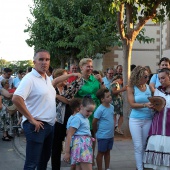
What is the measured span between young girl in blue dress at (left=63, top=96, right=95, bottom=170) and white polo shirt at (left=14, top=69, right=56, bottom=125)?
453 mm

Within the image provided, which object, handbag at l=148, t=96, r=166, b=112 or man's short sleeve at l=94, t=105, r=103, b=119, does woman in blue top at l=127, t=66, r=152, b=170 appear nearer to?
handbag at l=148, t=96, r=166, b=112

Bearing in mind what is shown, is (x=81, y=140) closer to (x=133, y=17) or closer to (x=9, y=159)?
(x=9, y=159)

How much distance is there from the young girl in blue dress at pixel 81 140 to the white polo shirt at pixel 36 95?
0.45m

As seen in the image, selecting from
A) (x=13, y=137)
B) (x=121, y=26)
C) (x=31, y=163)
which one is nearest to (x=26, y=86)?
(x=31, y=163)

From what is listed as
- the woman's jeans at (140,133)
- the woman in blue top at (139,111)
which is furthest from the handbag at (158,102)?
the woman's jeans at (140,133)

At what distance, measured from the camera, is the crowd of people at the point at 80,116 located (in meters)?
4.33

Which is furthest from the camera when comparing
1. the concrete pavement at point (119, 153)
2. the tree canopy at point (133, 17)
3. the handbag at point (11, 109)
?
the handbag at point (11, 109)

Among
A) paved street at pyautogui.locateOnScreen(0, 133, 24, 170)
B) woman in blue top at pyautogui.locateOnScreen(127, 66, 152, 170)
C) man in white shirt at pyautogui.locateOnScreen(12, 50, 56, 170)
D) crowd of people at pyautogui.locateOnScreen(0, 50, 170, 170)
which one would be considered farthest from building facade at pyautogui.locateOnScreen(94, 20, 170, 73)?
man in white shirt at pyautogui.locateOnScreen(12, 50, 56, 170)

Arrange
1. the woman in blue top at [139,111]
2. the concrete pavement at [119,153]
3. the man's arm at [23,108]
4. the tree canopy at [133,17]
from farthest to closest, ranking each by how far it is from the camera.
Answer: the tree canopy at [133,17], the concrete pavement at [119,153], the woman in blue top at [139,111], the man's arm at [23,108]

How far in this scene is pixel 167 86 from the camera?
5.43 meters

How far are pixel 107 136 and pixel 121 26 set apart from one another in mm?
4079

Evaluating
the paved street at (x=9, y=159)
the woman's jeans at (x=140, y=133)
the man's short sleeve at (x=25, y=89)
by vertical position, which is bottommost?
the paved street at (x=9, y=159)

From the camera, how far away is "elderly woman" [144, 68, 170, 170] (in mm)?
5087

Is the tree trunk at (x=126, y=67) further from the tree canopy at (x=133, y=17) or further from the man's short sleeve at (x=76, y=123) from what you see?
the man's short sleeve at (x=76, y=123)
